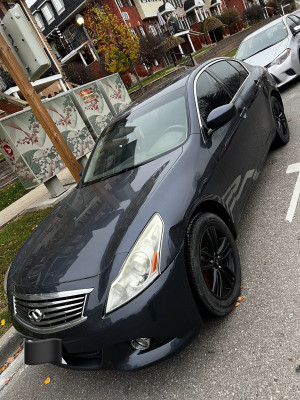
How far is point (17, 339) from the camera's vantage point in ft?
10.7

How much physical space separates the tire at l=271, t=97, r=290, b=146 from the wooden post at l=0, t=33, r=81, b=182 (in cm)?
313

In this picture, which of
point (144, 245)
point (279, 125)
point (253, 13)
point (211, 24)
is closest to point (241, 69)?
point (279, 125)

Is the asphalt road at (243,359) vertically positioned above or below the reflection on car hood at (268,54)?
below

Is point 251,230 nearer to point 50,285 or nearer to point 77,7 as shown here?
point 50,285

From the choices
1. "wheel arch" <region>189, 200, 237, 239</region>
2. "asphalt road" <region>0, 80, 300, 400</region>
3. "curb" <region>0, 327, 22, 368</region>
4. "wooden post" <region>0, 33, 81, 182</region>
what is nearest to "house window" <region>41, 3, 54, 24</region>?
"wooden post" <region>0, 33, 81, 182</region>

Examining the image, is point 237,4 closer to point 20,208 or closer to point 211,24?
point 211,24

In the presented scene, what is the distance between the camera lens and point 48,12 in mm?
38094

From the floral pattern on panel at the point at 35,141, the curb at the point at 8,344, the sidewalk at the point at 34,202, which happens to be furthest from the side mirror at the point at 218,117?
the sidewalk at the point at 34,202

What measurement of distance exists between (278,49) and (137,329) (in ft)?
25.7

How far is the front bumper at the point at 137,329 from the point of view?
6.35 ft

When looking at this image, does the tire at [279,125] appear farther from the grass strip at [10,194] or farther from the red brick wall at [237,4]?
the red brick wall at [237,4]

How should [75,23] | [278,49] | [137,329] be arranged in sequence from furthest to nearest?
[75,23] → [278,49] → [137,329]

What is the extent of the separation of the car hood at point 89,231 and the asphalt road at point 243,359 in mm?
865

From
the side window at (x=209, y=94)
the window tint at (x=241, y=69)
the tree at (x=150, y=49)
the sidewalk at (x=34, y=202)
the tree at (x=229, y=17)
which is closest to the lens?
the side window at (x=209, y=94)
